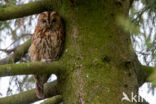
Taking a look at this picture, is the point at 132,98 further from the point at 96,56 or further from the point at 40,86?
the point at 40,86

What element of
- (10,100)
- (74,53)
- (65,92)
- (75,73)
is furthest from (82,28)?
(10,100)

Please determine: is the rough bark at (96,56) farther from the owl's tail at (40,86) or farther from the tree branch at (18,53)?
the tree branch at (18,53)

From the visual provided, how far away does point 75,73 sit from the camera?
2.05 meters

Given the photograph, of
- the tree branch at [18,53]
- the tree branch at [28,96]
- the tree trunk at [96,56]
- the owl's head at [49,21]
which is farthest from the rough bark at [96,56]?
the tree branch at [18,53]

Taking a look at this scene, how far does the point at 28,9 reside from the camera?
2229 mm

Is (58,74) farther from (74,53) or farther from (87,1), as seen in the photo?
(87,1)

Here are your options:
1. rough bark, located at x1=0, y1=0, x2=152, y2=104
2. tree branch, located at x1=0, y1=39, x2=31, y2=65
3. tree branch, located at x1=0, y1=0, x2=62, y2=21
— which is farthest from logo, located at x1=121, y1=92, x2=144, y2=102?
tree branch, located at x1=0, y1=39, x2=31, y2=65

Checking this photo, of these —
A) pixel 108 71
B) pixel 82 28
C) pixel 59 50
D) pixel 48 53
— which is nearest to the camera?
pixel 108 71

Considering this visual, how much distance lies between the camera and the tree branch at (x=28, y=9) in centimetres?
213

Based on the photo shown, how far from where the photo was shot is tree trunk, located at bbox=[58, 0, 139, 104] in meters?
1.98

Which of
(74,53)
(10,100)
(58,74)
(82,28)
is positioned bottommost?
(10,100)

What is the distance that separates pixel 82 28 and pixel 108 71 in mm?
393

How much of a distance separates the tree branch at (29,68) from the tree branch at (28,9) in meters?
0.46

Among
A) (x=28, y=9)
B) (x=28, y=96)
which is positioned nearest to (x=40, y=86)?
(x=28, y=96)
